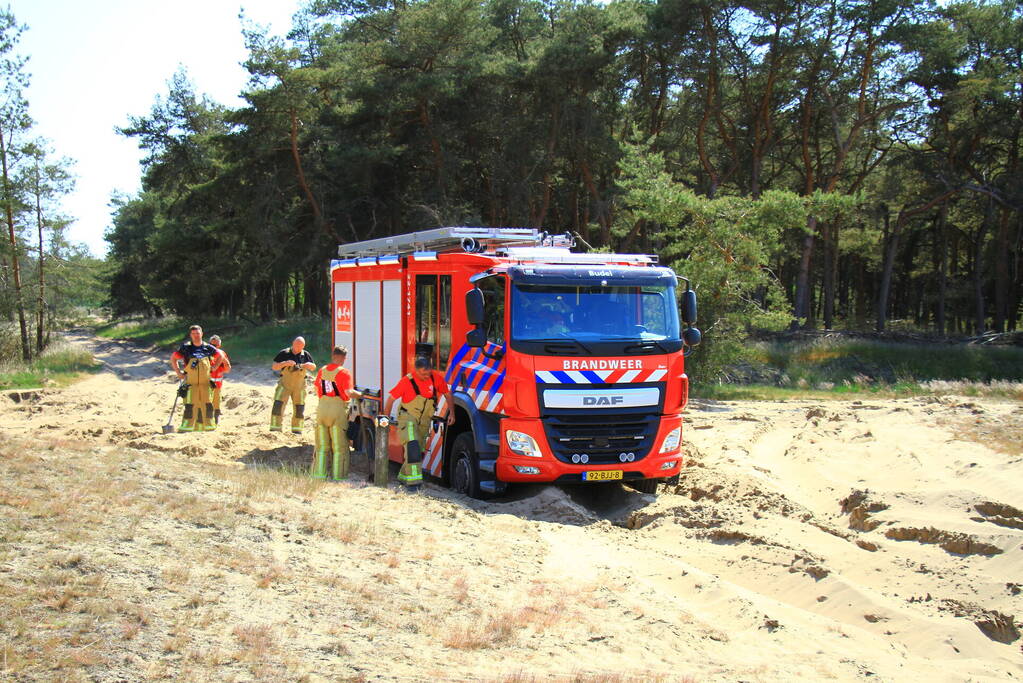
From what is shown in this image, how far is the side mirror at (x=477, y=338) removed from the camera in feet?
33.0

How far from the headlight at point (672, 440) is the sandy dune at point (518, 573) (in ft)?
2.08

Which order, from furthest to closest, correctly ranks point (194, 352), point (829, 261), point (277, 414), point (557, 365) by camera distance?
1. point (829, 261)
2. point (194, 352)
3. point (277, 414)
4. point (557, 365)

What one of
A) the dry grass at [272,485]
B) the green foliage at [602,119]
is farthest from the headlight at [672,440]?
the green foliage at [602,119]

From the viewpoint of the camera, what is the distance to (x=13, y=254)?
109ft

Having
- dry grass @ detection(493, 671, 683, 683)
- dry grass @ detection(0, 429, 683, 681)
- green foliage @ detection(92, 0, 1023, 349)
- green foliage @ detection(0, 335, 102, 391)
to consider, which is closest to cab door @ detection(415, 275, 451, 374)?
dry grass @ detection(0, 429, 683, 681)

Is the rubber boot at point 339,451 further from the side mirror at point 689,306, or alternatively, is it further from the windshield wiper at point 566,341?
the side mirror at point 689,306

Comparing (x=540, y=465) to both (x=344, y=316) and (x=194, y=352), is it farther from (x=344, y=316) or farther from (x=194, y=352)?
(x=194, y=352)

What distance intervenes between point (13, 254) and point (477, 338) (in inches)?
1154

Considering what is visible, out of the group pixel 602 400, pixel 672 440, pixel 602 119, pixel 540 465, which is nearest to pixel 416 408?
pixel 540 465

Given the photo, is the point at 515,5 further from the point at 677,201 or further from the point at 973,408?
the point at 973,408

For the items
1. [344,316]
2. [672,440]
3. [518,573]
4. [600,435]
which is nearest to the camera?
[518,573]

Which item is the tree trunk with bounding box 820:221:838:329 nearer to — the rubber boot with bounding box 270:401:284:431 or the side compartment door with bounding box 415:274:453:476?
the rubber boot with bounding box 270:401:284:431

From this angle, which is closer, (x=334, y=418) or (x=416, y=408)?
(x=416, y=408)

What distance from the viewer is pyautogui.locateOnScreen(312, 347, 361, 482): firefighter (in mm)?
11828
